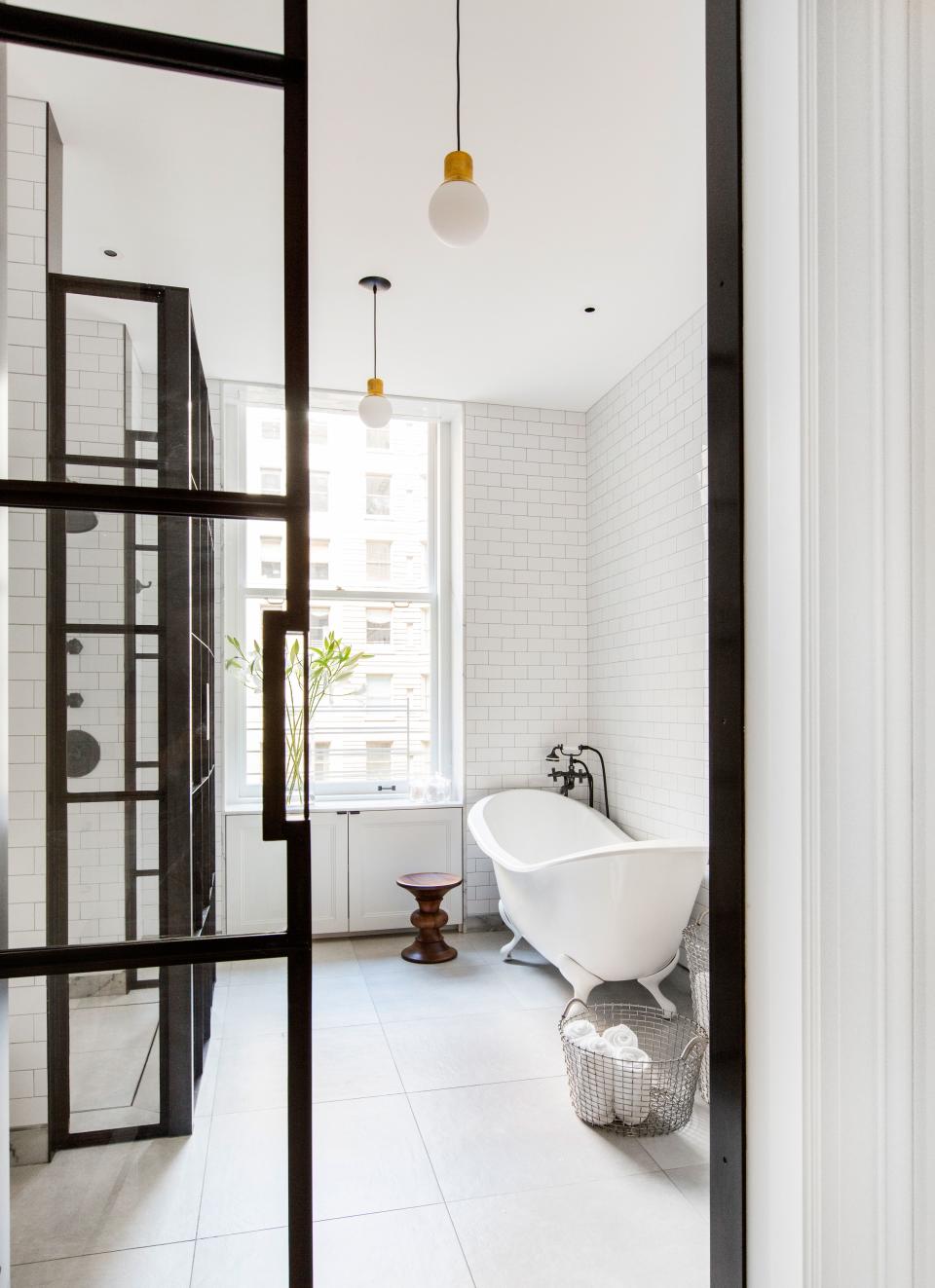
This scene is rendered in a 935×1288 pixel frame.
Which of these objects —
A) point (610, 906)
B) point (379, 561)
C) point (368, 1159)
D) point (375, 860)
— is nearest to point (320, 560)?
point (379, 561)

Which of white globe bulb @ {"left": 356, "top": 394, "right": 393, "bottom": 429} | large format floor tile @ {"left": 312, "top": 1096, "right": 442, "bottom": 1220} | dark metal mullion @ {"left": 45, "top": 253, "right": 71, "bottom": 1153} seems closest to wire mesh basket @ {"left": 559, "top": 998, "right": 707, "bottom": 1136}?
large format floor tile @ {"left": 312, "top": 1096, "right": 442, "bottom": 1220}

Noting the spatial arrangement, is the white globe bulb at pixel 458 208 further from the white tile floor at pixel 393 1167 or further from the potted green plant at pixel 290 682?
the white tile floor at pixel 393 1167

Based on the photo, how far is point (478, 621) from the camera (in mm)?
4949

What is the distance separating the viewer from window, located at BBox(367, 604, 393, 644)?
5.18 meters

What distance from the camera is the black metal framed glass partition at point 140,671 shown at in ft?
3.31

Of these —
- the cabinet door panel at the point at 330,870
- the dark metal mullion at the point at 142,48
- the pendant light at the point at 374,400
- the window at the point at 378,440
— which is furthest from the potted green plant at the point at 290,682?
the window at the point at 378,440

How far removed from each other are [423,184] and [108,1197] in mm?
2877

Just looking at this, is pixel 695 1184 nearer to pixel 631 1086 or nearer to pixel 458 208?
pixel 631 1086

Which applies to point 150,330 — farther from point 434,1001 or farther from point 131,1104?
point 434,1001

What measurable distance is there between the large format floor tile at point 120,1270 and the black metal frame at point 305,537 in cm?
14

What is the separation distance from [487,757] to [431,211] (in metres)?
3.26

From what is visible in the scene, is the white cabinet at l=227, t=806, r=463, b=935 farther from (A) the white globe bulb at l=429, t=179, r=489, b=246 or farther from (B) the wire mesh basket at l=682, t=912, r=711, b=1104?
(A) the white globe bulb at l=429, t=179, r=489, b=246

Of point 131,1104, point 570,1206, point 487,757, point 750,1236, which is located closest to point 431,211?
point 131,1104

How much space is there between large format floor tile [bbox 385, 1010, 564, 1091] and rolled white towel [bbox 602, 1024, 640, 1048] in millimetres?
419
